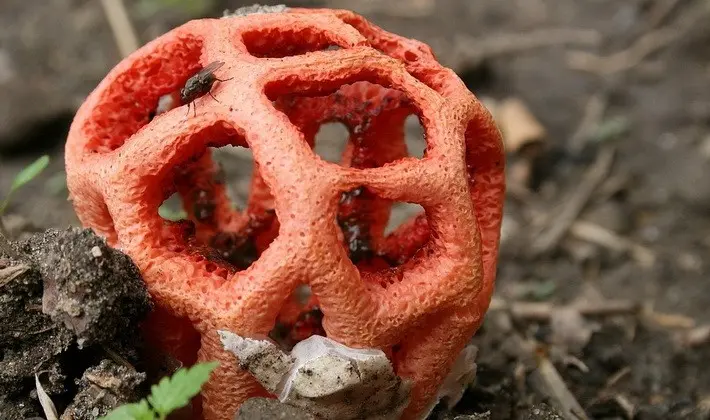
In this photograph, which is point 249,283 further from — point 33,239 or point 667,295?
point 667,295

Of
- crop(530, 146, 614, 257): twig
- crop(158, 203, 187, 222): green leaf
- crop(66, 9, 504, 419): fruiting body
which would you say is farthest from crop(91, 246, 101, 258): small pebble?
crop(530, 146, 614, 257): twig

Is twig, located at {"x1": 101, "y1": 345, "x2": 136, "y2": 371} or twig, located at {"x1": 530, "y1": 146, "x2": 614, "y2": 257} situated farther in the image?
twig, located at {"x1": 530, "y1": 146, "x2": 614, "y2": 257}

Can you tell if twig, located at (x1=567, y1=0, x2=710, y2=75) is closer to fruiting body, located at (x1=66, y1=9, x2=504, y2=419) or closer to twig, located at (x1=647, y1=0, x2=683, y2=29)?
twig, located at (x1=647, y1=0, x2=683, y2=29)

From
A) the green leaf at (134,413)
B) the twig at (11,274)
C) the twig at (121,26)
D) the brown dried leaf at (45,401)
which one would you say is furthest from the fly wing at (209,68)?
the twig at (121,26)

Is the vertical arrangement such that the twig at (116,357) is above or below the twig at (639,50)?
above

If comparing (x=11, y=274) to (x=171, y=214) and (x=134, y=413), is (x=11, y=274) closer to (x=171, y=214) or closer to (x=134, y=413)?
(x=134, y=413)

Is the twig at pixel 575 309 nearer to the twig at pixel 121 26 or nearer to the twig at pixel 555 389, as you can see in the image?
the twig at pixel 555 389
